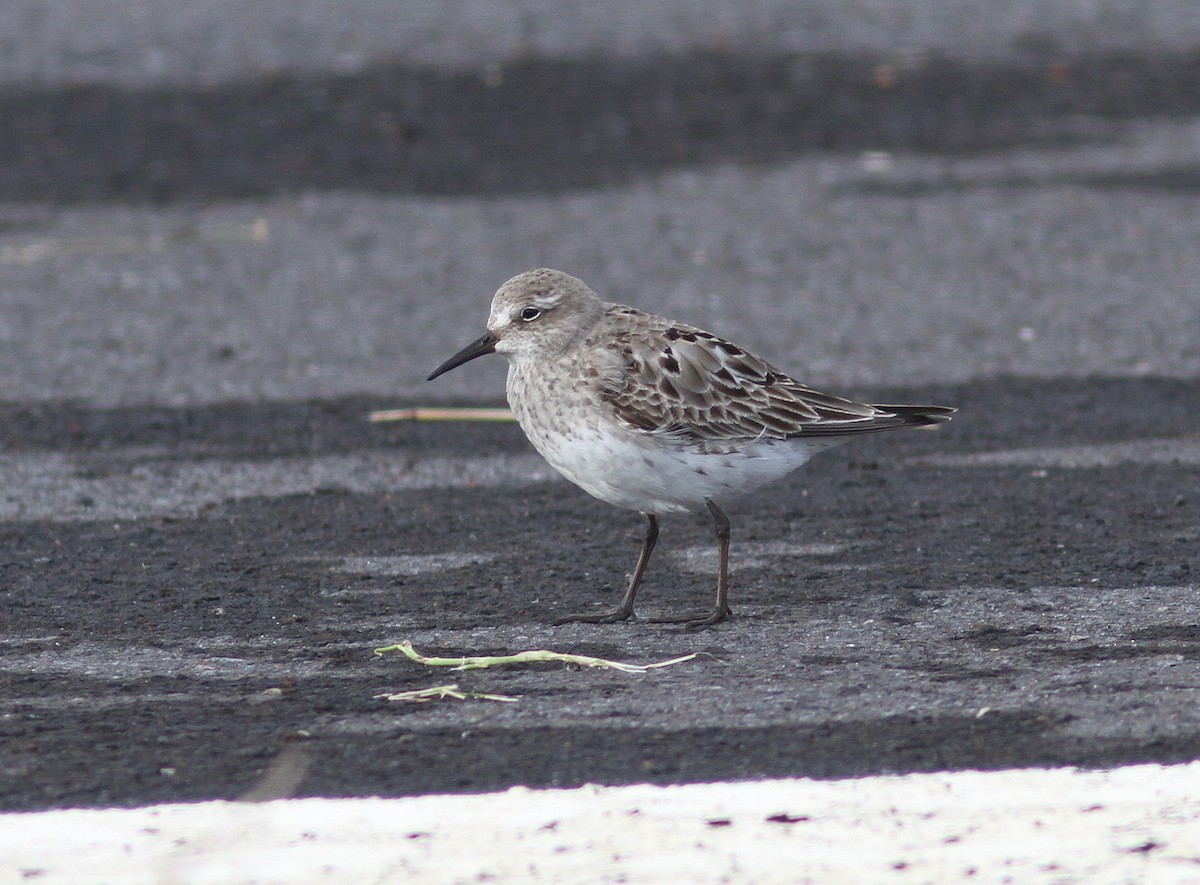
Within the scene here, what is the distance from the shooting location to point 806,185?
45.1ft

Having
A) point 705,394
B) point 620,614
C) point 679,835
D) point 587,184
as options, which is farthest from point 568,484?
point 587,184

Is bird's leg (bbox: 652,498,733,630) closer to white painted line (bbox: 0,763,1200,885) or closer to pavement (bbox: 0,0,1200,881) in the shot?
pavement (bbox: 0,0,1200,881)

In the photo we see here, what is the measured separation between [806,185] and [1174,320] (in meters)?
3.91

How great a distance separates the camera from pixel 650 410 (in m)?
6.25

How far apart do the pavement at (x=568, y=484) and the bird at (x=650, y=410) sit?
431mm

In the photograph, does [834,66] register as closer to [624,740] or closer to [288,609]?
[288,609]

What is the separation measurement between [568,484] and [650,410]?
2009 mm

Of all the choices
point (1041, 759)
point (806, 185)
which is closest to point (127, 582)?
point (1041, 759)

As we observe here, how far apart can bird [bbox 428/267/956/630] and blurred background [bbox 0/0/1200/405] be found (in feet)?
9.19

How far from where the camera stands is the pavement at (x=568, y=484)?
4383 millimetres

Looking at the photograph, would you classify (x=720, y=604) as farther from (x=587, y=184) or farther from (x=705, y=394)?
(x=587, y=184)

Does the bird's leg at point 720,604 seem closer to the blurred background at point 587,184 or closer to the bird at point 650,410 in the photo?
the bird at point 650,410

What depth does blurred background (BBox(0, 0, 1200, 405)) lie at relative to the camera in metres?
10.4

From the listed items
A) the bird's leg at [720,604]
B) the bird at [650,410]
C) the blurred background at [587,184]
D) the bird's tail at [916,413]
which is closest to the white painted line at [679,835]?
the bird's leg at [720,604]
